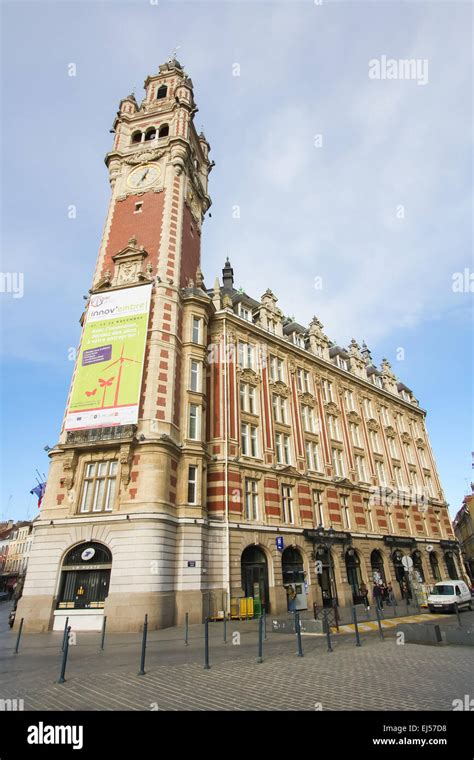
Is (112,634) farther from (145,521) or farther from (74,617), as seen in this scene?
(145,521)

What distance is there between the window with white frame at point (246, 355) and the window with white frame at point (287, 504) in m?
10.4

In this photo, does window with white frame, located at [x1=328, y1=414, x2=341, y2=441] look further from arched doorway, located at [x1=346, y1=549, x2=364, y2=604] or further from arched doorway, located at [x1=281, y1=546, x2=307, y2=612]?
arched doorway, located at [x1=281, y1=546, x2=307, y2=612]

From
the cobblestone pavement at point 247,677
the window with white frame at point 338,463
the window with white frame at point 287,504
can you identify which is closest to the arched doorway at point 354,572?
the window with white frame at point 338,463

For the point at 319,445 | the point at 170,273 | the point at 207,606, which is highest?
the point at 170,273

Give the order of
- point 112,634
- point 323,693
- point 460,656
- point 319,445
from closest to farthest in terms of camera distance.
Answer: point 323,693
point 460,656
point 112,634
point 319,445

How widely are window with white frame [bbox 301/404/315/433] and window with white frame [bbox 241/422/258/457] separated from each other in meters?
6.76

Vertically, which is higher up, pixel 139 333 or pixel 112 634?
pixel 139 333

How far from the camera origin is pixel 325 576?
31.1 m

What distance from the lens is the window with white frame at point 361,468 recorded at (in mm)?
40084

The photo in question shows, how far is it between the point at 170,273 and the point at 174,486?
16.0m

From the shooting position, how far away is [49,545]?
880 inches

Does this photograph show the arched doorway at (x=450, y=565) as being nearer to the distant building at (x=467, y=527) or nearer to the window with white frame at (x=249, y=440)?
the window with white frame at (x=249, y=440)

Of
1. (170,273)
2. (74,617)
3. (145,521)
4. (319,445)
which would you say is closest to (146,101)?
(170,273)
